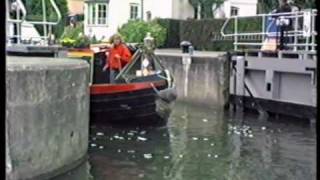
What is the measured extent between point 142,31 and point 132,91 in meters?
23.2

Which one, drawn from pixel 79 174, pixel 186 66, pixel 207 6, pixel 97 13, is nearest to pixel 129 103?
pixel 79 174

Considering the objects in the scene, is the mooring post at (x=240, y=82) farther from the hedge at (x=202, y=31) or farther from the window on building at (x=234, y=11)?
the window on building at (x=234, y=11)

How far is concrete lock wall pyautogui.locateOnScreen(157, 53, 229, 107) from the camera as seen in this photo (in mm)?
21984

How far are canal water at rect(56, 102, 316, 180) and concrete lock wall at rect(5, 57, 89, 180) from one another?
0.48 meters

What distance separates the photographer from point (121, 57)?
16.3 metres

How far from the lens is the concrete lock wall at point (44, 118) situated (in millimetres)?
8078

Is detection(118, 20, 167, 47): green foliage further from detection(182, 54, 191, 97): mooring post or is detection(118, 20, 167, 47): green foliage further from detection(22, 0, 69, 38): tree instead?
detection(182, 54, 191, 97): mooring post

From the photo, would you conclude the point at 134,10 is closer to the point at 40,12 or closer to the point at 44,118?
the point at 40,12

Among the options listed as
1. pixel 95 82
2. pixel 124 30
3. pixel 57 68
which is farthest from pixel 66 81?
pixel 124 30

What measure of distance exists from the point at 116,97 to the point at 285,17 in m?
6.22

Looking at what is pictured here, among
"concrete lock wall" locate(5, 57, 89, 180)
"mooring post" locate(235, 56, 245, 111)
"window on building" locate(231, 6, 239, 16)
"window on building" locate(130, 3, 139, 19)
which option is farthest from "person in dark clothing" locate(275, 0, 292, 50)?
"window on building" locate(130, 3, 139, 19)

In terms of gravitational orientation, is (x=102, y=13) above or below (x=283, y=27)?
above

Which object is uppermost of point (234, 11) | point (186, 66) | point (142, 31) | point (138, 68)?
point (234, 11)
